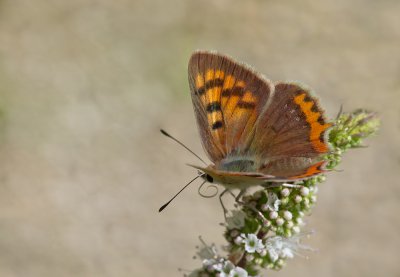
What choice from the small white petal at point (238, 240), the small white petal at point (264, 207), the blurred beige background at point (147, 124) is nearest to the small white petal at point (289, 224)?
the small white petal at point (264, 207)

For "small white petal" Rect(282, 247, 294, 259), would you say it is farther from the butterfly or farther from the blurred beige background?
the blurred beige background

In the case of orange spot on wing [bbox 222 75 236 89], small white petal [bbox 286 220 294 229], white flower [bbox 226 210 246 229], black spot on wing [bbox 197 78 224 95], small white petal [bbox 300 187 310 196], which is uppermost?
black spot on wing [bbox 197 78 224 95]

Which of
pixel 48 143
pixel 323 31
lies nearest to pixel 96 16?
pixel 48 143

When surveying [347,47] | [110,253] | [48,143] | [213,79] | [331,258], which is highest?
[48,143]

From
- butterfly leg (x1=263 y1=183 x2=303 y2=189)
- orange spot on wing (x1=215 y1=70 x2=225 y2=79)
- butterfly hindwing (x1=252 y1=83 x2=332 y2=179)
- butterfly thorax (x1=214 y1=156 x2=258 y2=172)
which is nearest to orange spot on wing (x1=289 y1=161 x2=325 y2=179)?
butterfly hindwing (x1=252 y1=83 x2=332 y2=179)

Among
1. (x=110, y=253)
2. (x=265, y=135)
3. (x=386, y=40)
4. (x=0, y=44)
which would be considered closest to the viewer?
(x=265, y=135)

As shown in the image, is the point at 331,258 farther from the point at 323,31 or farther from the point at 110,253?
the point at 323,31

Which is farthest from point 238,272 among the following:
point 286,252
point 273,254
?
point 286,252
